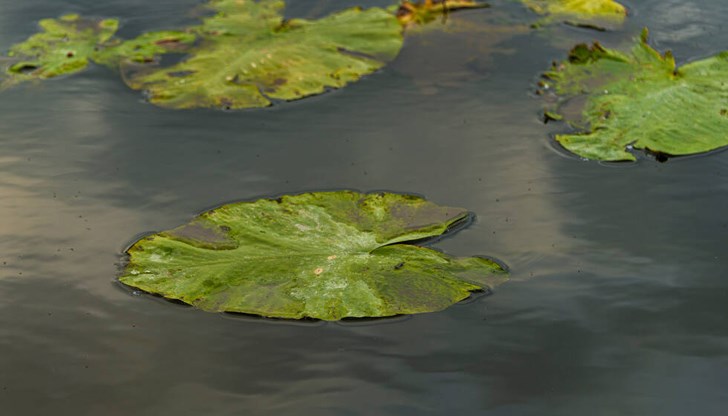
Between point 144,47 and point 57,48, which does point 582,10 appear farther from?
point 57,48

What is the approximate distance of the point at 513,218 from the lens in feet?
20.5

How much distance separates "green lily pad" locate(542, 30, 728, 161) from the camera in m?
7.00

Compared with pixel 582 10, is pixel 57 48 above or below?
below

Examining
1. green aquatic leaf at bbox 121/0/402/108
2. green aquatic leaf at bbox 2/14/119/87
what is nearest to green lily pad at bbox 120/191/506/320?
green aquatic leaf at bbox 121/0/402/108

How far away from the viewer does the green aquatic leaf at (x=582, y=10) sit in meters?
9.39

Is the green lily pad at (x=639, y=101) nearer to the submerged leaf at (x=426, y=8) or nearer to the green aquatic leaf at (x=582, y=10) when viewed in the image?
the green aquatic leaf at (x=582, y=10)

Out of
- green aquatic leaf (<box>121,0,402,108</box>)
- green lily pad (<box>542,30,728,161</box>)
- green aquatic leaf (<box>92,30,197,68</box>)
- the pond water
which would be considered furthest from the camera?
green aquatic leaf (<box>92,30,197,68</box>)

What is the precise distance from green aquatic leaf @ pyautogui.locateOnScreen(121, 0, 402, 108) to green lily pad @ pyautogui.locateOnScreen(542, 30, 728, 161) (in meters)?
1.84

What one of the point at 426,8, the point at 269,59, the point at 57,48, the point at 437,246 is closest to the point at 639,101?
the point at 437,246

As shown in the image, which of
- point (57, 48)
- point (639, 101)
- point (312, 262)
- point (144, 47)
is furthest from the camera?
point (57, 48)

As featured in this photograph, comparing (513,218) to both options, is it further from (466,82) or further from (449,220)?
(466,82)

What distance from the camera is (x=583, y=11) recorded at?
9539 mm

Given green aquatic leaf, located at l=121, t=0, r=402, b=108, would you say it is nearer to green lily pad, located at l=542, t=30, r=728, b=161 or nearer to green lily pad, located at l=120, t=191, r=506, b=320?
green lily pad, located at l=542, t=30, r=728, b=161

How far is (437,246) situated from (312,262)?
3.01 feet
